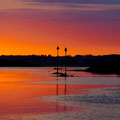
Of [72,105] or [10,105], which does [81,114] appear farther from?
[10,105]

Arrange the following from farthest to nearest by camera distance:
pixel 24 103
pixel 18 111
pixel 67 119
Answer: pixel 24 103, pixel 18 111, pixel 67 119

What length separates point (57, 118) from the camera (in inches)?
1174

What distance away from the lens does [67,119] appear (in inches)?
1156

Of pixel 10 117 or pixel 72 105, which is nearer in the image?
pixel 10 117

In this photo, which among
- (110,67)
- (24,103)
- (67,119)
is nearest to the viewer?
(67,119)

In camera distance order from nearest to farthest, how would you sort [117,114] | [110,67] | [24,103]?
[117,114], [24,103], [110,67]

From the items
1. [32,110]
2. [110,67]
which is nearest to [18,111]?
[32,110]

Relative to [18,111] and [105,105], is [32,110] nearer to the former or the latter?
[18,111]

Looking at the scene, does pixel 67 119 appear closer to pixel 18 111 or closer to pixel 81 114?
pixel 81 114

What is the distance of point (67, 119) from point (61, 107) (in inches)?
291

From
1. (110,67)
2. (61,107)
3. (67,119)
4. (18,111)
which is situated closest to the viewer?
(67,119)

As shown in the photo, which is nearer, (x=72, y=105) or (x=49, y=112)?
(x=49, y=112)

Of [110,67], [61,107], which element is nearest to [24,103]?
[61,107]

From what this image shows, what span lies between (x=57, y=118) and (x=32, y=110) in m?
5.33
